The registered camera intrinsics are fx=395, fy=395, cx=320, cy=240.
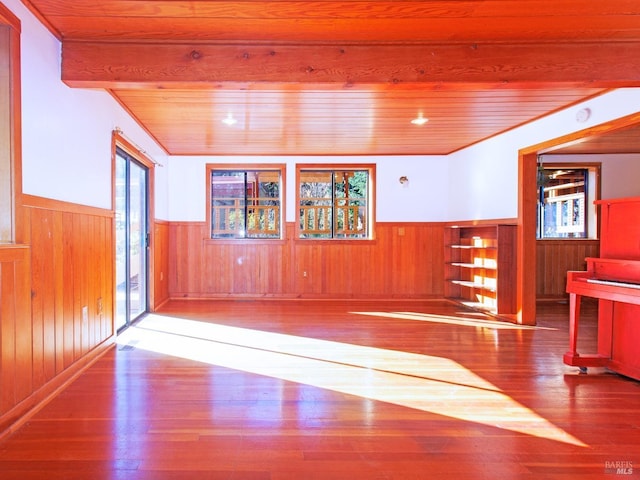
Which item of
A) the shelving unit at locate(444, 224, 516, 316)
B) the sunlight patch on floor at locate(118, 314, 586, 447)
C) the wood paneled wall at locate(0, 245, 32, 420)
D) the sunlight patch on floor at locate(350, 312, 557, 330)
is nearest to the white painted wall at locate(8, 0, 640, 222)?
the shelving unit at locate(444, 224, 516, 316)

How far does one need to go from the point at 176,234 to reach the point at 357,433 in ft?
16.5

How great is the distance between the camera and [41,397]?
2412 millimetres

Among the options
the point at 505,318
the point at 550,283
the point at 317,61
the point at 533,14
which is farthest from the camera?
the point at 550,283

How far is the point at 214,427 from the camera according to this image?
216 centimetres

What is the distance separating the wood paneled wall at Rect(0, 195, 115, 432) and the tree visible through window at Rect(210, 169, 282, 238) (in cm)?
293

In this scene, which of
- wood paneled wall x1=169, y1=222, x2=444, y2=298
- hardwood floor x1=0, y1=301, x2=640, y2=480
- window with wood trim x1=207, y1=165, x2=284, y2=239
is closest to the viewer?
hardwood floor x1=0, y1=301, x2=640, y2=480

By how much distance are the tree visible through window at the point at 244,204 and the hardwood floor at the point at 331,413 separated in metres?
2.65

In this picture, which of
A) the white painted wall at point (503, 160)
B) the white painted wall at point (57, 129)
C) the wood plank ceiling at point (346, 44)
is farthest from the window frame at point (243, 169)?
the wood plank ceiling at point (346, 44)

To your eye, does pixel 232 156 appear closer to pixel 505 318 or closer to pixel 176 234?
pixel 176 234

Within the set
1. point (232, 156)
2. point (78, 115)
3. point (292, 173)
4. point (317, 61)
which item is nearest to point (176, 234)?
point (232, 156)

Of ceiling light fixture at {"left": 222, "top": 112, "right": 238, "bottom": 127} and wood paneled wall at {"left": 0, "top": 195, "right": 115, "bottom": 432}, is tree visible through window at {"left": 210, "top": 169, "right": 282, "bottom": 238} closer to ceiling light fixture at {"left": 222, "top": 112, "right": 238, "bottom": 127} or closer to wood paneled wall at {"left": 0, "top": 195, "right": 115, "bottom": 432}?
ceiling light fixture at {"left": 222, "top": 112, "right": 238, "bottom": 127}

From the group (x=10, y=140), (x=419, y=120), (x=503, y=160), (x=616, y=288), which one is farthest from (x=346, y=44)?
(x=503, y=160)

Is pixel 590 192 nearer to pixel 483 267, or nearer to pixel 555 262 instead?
pixel 555 262

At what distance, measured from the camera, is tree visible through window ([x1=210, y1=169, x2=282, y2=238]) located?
6449 millimetres
